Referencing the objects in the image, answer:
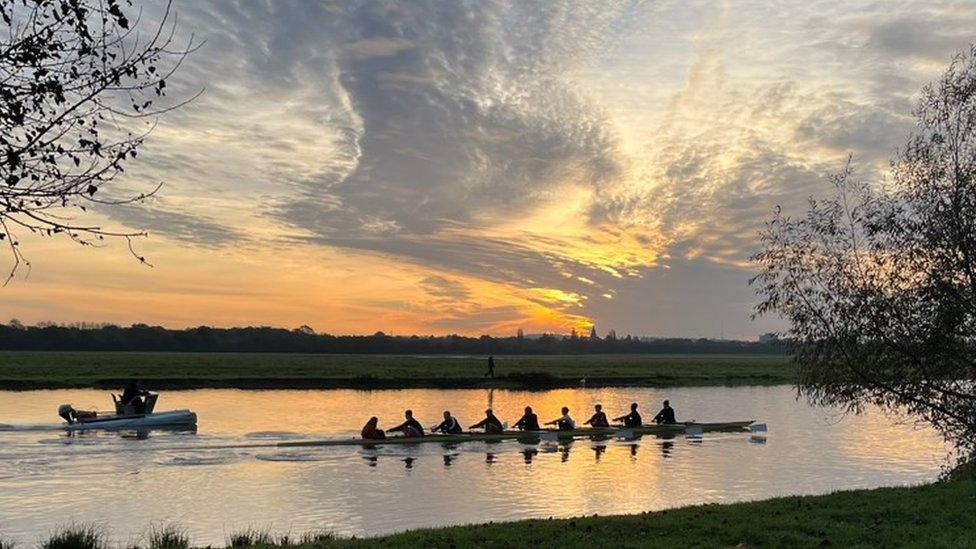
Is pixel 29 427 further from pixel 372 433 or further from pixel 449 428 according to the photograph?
pixel 449 428

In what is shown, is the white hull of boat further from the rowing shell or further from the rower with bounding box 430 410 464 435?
the rower with bounding box 430 410 464 435

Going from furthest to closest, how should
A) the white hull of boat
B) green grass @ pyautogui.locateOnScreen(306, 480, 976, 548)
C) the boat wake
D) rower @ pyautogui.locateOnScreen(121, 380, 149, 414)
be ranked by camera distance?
rower @ pyautogui.locateOnScreen(121, 380, 149, 414) → the white hull of boat → the boat wake → green grass @ pyautogui.locateOnScreen(306, 480, 976, 548)

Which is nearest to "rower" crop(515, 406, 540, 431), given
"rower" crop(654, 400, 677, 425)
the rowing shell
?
the rowing shell

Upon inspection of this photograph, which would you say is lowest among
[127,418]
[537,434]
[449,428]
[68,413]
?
[537,434]

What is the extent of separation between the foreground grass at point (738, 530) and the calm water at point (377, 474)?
4187 millimetres

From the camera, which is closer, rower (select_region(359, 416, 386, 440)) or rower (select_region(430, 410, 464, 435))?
rower (select_region(359, 416, 386, 440))

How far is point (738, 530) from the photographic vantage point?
47.9 feet

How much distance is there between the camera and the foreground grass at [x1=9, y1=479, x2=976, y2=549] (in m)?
13.9

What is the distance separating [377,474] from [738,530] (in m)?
16.0

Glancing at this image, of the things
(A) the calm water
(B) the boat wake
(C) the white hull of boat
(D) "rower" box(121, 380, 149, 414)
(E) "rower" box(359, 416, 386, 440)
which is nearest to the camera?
(A) the calm water

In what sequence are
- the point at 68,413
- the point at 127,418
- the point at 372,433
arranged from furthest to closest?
1. the point at 127,418
2. the point at 68,413
3. the point at 372,433

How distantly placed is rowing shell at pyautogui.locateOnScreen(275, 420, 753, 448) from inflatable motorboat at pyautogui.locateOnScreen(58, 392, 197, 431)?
10.0 meters

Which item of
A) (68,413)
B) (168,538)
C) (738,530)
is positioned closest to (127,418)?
(68,413)

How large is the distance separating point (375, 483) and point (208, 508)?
5.96m
